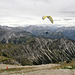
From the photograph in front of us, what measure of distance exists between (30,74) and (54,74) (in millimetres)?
5187

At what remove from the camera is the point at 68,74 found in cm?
2456

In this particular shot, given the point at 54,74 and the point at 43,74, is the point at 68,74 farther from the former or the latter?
the point at 43,74

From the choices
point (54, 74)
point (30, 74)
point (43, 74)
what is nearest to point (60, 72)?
point (54, 74)

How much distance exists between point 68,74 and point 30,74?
7.96 m

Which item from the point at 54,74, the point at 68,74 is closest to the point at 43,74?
the point at 54,74

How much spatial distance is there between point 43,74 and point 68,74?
504cm

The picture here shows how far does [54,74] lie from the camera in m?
25.5

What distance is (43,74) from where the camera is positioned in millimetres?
26094

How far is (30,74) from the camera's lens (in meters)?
27.1

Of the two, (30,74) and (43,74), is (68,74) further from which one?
(30,74)

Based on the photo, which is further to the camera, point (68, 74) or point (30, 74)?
point (30, 74)

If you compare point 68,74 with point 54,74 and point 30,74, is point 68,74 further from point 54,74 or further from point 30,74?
point 30,74

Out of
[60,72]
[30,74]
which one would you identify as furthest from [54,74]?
[30,74]
